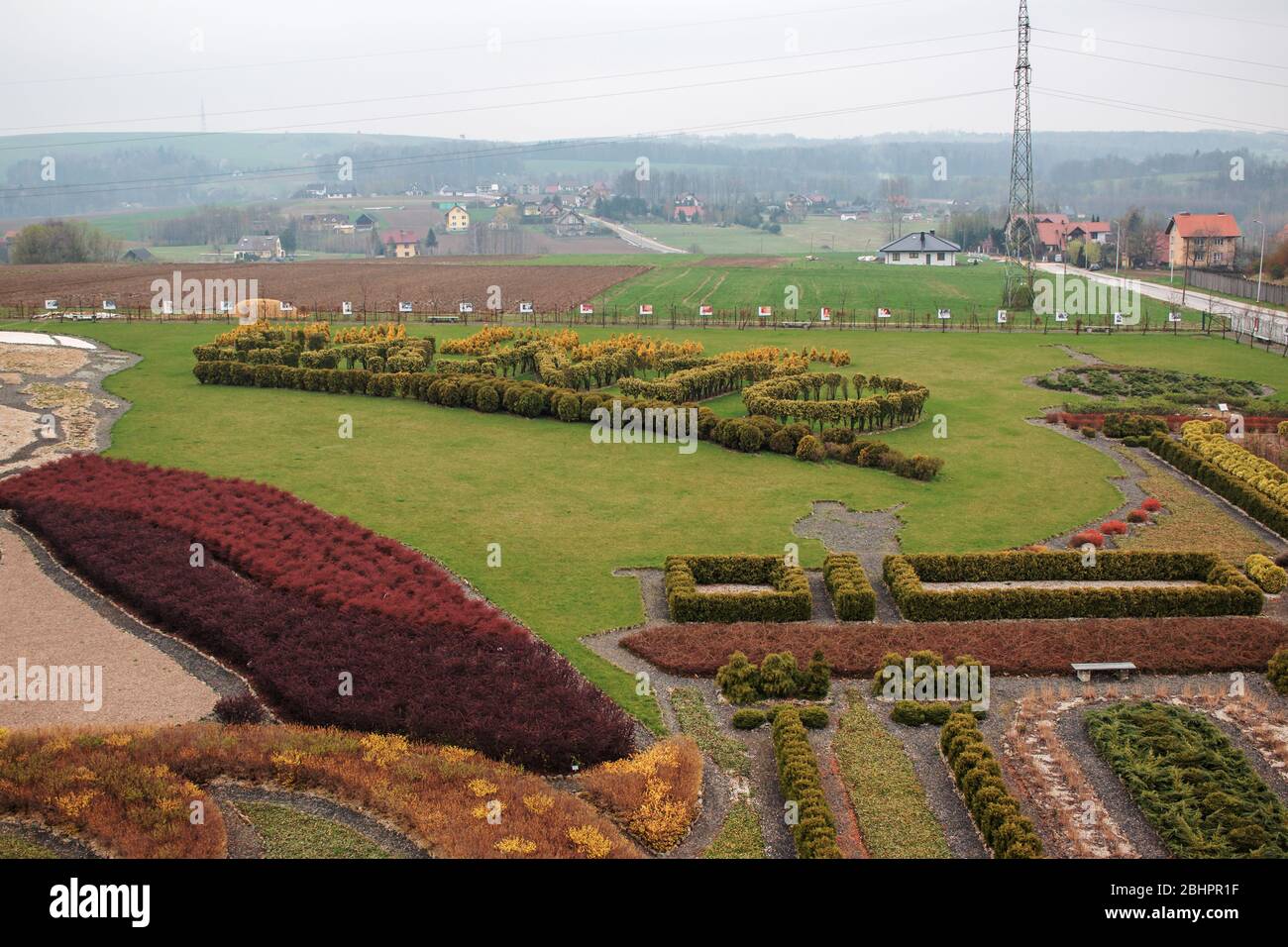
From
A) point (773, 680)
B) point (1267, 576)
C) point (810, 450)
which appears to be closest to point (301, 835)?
point (773, 680)

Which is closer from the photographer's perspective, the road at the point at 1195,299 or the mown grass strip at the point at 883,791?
the mown grass strip at the point at 883,791

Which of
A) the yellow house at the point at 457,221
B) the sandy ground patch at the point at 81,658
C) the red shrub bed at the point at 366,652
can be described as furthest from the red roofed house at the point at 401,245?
the sandy ground patch at the point at 81,658

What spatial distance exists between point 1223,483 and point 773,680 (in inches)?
740

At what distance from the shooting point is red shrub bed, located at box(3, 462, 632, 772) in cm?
1823

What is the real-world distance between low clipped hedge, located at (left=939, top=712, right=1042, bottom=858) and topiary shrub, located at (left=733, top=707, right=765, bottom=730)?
300cm

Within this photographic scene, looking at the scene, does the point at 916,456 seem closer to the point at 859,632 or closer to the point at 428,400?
the point at 859,632

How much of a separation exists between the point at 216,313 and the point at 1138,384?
171 feet

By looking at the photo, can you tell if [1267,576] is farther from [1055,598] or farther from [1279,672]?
[1055,598]

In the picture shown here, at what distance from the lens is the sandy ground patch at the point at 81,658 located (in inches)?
759

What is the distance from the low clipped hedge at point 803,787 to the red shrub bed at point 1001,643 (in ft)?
9.62

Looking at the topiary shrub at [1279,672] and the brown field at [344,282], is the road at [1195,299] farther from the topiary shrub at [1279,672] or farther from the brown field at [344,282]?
the topiary shrub at [1279,672]
